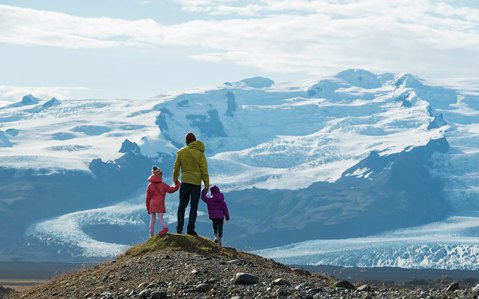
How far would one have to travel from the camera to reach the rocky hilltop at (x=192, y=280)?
692 inches

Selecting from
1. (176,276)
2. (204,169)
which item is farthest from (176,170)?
(176,276)

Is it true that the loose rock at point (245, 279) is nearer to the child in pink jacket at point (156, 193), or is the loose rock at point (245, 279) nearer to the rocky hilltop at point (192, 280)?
the rocky hilltop at point (192, 280)

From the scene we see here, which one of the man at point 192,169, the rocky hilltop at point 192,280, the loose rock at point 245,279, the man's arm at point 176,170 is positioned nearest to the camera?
the rocky hilltop at point 192,280

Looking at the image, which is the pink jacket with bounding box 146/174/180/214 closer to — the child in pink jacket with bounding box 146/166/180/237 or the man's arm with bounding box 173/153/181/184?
the child in pink jacket with bounding box 146/166/180/237

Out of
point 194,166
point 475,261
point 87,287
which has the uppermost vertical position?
point 194,166

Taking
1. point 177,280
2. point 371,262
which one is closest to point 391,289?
point 177,280

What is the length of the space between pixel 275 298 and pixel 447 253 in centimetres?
18661

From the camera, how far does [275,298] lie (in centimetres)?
1702

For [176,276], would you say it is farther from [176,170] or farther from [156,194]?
[156,194]

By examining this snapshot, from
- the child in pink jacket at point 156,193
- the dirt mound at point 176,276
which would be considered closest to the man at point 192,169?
the child in pink jacket at point 156,193

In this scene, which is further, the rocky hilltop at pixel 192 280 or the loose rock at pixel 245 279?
the loose rock at pixel 245 279

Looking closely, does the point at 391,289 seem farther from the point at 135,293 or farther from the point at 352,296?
the point at 135,293

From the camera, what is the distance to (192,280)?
1869cm

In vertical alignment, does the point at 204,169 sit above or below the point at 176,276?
above
